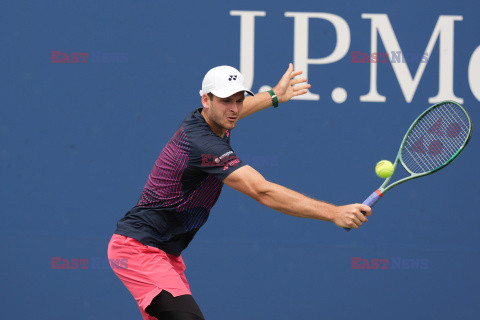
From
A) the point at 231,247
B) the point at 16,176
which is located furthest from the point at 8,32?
the point at 231,247

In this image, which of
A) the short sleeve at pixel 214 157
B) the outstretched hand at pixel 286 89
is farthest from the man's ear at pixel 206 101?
the outstretched hand at pixel 286 89

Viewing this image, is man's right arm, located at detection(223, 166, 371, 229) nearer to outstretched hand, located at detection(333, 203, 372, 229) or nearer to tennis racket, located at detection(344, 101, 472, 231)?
outstretched hand, located at detection(333, 203, 372, 229)

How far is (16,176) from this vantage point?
443cm

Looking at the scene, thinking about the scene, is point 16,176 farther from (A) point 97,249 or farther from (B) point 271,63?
(B) point 271,63

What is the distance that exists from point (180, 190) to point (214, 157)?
266 mm

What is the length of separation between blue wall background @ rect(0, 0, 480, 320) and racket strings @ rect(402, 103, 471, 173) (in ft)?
2.13

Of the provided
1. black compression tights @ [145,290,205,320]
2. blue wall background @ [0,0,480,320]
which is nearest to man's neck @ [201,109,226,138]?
black compression tights @ [145,290,205,320]

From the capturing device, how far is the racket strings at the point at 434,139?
3584mm

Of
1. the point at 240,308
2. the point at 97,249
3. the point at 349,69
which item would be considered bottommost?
the point at 240,308

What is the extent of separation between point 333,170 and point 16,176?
1.97 metres

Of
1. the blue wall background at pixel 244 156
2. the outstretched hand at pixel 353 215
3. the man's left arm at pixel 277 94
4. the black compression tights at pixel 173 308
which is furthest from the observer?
the blue wall background at pixel 244 156

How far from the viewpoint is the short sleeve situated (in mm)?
2949

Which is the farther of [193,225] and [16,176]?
[16,176]

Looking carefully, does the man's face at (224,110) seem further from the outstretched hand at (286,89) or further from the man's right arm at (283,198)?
the outstretched hand at (286,89)
